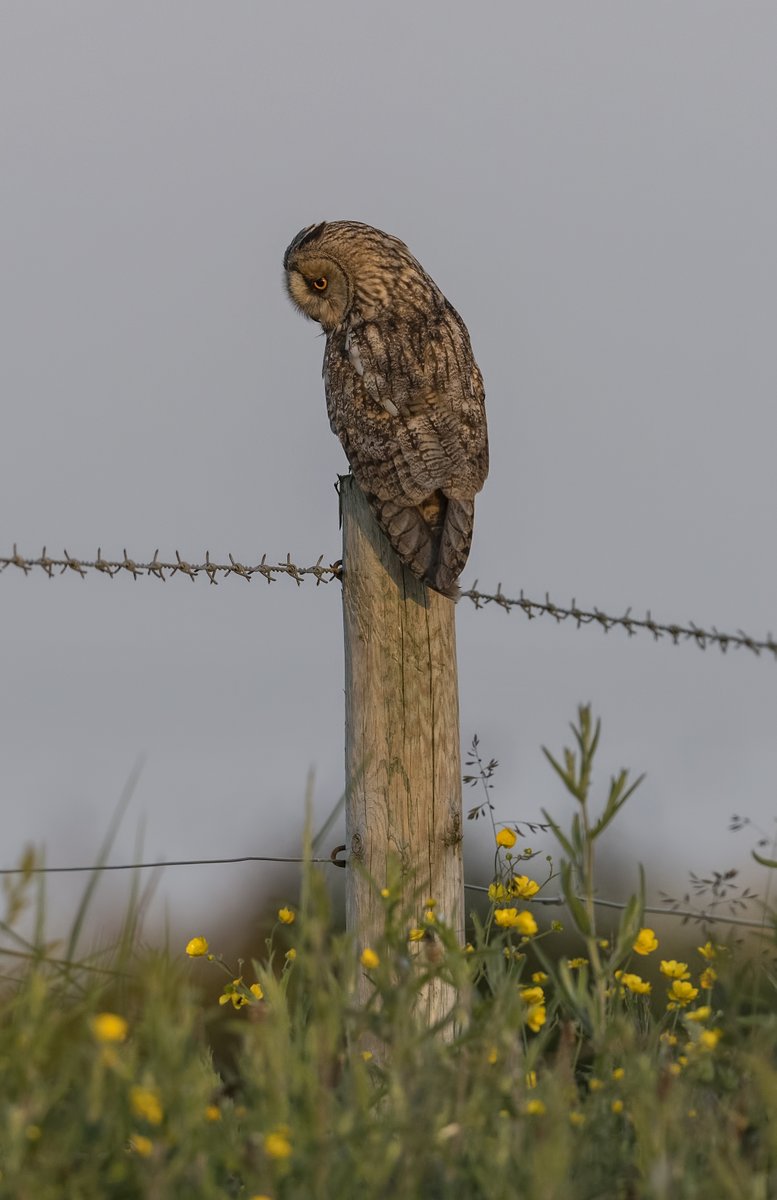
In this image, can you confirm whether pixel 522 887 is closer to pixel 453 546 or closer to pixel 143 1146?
pixel 453 546

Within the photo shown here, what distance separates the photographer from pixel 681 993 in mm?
3549

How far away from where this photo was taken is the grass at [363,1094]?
7.20ft

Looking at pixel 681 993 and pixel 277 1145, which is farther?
pixel 681 993

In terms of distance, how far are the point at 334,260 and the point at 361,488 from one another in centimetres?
235

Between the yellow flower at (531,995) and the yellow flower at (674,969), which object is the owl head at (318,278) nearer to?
the yellow flower at (674,969)

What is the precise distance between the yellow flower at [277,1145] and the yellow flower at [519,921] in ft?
3.28

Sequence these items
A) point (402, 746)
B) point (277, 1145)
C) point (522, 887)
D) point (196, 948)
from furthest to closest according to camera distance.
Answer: point (402, 746), point (522, 887), point (196, 948), point (277, 1145)

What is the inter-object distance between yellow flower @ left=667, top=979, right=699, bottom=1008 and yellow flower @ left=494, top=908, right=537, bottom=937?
422 mm

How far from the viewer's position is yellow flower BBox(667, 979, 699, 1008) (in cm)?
354

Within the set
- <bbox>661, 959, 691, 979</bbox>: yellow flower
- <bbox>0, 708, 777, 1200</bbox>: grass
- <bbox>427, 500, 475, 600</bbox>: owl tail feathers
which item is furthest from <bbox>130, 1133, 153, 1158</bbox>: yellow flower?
<bbox>427, 500, 475, 600</bbox>: owl tail feathers

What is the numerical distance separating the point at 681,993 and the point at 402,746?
136cm

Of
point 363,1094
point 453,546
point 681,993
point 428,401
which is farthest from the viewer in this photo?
point 428,401

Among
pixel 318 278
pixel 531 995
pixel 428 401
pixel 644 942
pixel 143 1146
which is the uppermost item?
pixel 318 278

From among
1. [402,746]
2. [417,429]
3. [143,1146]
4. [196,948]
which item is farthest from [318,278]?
[143,1146]
